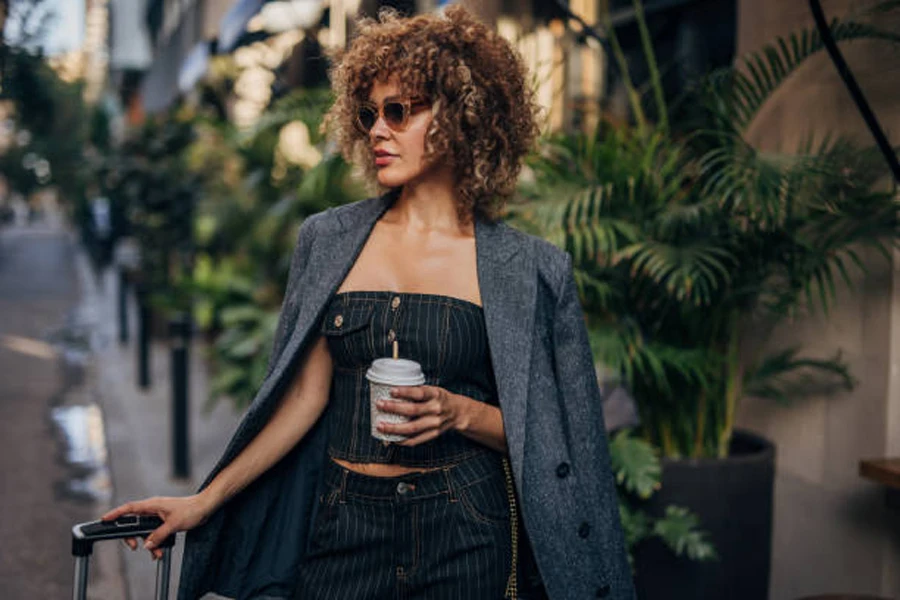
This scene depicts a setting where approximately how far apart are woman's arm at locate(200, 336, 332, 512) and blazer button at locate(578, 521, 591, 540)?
2.07 feet

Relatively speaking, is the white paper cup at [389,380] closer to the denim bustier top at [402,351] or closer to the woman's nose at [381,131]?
the denim bustier top at [402,351]

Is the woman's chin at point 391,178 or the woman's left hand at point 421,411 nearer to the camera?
the woman's left hand at point 421,411

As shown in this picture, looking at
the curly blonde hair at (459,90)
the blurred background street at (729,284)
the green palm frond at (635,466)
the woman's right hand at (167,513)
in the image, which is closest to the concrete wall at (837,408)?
the blurred background street at (729,284)

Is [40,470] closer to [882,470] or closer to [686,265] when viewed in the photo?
[686,265]

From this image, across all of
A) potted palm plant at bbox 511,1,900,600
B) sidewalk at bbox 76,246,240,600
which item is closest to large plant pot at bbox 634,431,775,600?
potted palm plant at bbox 511,1,900,600

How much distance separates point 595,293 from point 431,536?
1.69 meters

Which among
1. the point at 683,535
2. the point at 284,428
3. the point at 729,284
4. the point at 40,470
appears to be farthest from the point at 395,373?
the point at 40,470

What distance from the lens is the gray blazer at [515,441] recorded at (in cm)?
207

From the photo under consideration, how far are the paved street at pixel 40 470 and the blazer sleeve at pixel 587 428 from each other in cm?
322

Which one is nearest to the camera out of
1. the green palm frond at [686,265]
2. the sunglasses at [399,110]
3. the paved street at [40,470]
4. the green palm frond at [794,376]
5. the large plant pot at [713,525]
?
the sunglasses at [399,110]

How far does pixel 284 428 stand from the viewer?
217 cm

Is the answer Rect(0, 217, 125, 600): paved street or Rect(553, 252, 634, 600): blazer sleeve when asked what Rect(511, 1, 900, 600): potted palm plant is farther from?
Rect(0, 217, 125, 600): paved street

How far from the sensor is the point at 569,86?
6.73m

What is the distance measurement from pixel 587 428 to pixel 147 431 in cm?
631
